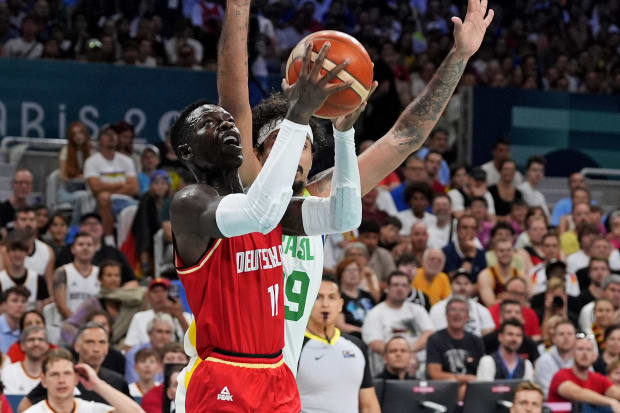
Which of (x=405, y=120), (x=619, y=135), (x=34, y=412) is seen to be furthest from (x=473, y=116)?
(x=405, y=120)

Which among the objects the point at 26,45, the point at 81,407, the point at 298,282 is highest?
the point at 26,45

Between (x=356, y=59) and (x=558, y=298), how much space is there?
9230 mm

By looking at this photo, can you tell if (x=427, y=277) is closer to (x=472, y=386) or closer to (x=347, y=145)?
(x=472, y=386)

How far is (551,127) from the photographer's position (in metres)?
17.8

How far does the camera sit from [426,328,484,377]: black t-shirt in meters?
11.2

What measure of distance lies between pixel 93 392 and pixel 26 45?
26.8 feet

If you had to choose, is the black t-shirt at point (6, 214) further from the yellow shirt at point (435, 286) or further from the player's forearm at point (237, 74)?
the player's forearm at point (237, 74)

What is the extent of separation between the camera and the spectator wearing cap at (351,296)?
11.8m

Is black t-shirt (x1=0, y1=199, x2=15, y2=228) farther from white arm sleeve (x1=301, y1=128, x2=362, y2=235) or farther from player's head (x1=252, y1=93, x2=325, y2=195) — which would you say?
white arm sleeve (x1=301, y1=128, x2=362, y2=235)

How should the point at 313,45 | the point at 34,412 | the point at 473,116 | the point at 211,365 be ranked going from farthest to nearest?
the point at 473,116
the point at 34,412
the point at 211,365
the point at 313,45

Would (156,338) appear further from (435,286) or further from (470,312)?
(435,286)

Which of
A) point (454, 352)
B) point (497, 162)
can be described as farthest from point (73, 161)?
→ point (497, 162)

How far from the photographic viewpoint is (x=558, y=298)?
12.8m

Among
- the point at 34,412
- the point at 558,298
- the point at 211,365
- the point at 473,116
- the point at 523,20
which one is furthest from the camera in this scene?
the point at 523,20
